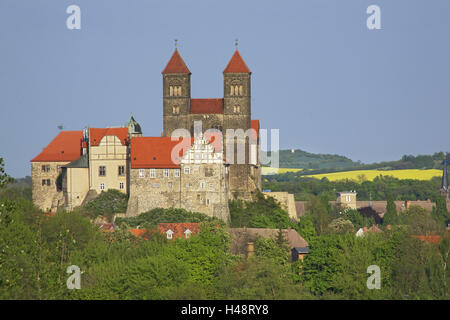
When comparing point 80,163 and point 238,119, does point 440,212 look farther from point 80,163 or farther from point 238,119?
point 80,163

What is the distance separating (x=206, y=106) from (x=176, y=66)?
420 centimetres

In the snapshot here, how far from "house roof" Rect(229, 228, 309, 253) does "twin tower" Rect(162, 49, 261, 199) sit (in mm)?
6130

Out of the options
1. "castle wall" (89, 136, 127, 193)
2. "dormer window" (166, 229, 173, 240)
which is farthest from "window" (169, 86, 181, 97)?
"dormer window" (166, 229, 173, 240)

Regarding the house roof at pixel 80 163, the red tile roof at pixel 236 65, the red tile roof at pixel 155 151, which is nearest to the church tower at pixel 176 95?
the red tile roof at pixel 236 65

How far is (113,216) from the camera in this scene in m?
84.4

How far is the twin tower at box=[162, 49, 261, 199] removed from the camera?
3482 inches

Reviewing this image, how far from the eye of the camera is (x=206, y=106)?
9062 cm

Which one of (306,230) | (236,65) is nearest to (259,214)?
(306,230)

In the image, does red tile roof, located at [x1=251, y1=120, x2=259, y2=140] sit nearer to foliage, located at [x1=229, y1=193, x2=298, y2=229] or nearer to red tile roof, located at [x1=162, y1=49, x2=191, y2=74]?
foliage, located at [x1=229, y1=193, x2=298, y2=229]

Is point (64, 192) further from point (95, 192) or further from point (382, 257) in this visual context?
point (382, 257)

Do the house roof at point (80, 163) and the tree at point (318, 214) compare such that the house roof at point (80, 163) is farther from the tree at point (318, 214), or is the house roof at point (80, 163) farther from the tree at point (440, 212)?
the tree at point (440, 212)

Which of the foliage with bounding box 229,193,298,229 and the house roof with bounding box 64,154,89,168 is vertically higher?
the house roof with bounding box 64,154,89,168

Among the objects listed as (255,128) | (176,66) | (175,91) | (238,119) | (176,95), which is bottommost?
(255,128)
